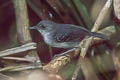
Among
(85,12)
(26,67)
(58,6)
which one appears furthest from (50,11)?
(26,67)

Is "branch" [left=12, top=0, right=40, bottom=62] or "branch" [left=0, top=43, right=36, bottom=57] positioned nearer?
"branch" [left=0, top=43, right=36, bottom=57]

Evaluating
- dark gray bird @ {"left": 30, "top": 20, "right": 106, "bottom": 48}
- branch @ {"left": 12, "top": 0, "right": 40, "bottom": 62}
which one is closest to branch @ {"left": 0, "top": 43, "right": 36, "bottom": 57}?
branch @ {"left": 12, "top": 0, "right": 40, "bottom": 62}

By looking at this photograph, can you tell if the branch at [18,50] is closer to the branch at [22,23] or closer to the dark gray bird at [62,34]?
the branch at [22,23]

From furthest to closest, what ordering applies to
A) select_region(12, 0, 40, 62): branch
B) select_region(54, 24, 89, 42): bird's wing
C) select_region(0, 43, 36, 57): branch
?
1. select_region(54, 24, 89, 42): bird's wing
2. select_region(12, 0, 40, 62): branch
3. select_region(0, 43, 36, 57): branch

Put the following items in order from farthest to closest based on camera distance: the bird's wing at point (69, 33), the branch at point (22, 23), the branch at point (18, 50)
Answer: the bird's wing at point (69, 33) < the branch at point (22, 23) < the branch at point (18, 50)

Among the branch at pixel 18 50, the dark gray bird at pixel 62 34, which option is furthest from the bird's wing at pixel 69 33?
the branch at pixel 18 50

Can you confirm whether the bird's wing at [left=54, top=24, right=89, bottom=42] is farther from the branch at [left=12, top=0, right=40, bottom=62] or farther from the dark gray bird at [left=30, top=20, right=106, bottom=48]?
the branch at [left=12, top=0, right=40, bottom=62]

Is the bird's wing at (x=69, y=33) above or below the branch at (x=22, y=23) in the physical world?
below
